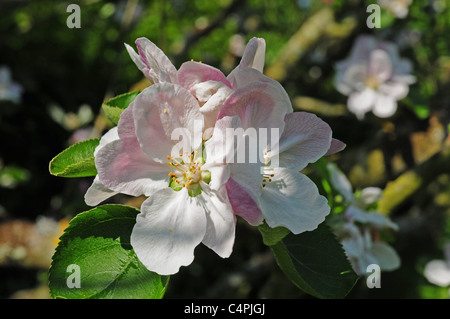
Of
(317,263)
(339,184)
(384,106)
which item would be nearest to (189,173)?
(317,263)

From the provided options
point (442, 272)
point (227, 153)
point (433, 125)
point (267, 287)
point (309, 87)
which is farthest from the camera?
point (309, 87)

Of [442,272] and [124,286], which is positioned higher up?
[124,286]

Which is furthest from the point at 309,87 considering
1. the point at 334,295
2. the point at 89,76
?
the point at 334,295

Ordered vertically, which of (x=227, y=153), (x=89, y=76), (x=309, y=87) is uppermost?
(x=89, y=76)

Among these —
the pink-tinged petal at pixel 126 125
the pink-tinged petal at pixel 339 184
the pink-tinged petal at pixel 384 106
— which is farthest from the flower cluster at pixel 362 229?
the pink-tinged petal at pixel 384 106

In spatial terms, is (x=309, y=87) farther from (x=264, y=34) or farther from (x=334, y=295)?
(x=334, y=295)

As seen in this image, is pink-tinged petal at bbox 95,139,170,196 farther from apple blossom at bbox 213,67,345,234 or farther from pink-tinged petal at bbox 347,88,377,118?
pink-tinged petal at bbox 347,88,377,118

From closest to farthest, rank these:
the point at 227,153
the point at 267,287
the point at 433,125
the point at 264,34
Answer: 1. the point at 227,153
2. the point at 267,287
3. the point at 433,125
4. the point at 264,34

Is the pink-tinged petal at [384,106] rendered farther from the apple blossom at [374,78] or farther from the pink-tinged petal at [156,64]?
the pink-tinged petal at [156,64]
